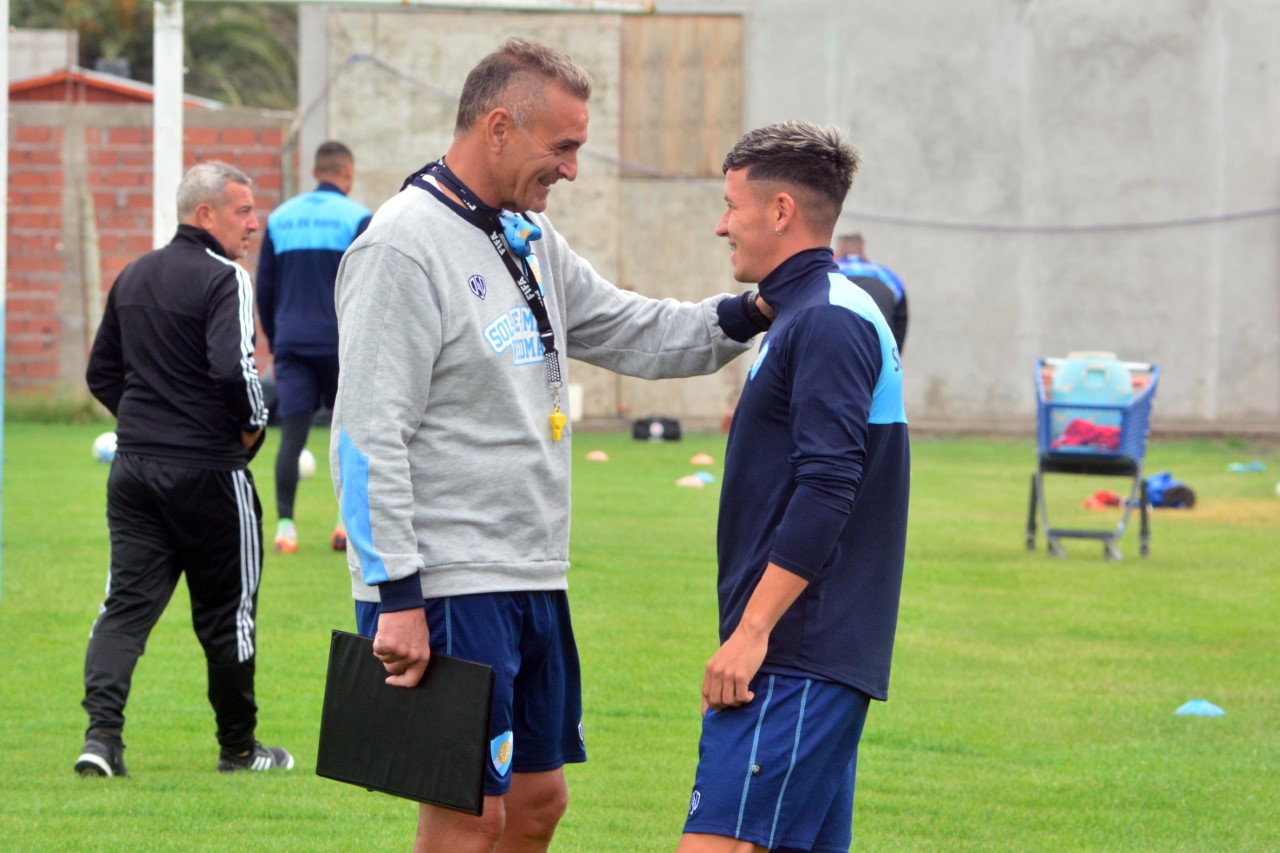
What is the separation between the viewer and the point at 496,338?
367 centimetres

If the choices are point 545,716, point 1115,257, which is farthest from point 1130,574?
point 1115,257

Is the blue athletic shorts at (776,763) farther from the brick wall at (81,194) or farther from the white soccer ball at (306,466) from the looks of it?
the brick wall at (81,194)

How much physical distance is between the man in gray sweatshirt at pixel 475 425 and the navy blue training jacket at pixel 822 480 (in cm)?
46

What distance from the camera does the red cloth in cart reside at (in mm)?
11117

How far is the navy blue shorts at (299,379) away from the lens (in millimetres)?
10234

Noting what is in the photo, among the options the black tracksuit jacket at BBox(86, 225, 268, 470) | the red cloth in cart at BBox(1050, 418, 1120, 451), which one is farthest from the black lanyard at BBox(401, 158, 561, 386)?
the red cloth in cart at BBox(1050, 418, 1120, 451)

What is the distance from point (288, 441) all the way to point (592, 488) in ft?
14.5

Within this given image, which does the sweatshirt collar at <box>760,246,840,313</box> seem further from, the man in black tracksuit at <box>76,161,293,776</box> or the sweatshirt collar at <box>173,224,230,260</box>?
the sweatshirt collar at <box>173,224,230,260</box>

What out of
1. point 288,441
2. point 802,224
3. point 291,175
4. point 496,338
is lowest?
point 288,441

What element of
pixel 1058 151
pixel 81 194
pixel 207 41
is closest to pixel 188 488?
pixel 81 194

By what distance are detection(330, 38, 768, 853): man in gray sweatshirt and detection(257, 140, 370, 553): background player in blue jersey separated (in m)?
6.40

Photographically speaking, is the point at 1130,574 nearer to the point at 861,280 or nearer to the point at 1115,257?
the point at 861,280

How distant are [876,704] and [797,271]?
3.61 m

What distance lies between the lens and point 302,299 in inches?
400
